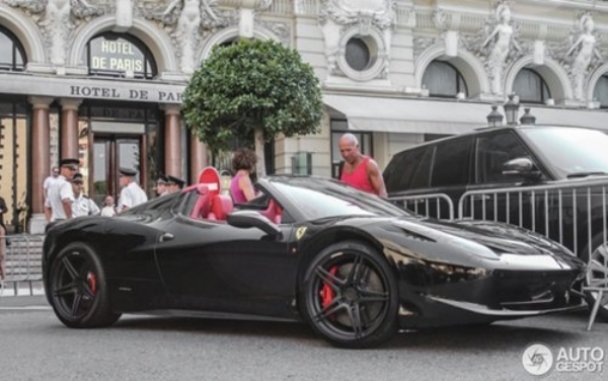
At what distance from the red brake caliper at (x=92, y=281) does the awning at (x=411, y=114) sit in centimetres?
1554

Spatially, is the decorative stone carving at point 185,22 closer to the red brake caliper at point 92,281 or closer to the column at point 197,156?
the column at point 197,156

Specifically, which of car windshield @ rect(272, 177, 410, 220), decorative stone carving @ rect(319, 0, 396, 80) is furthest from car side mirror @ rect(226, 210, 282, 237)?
decorative stone carving @ rect(319, 0, 396, 80)

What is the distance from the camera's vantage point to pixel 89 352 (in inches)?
218

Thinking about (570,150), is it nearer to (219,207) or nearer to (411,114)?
(219,207)

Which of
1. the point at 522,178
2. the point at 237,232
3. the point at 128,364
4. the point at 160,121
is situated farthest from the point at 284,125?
the point at 128,364

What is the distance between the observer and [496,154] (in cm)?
815

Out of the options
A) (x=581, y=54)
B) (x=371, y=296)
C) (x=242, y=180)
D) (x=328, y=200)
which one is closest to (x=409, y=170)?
(x=242, y=180)

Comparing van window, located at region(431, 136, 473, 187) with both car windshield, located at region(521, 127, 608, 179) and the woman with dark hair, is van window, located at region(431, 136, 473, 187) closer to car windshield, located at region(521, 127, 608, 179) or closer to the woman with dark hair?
car windshield, located at region(521, 127, 608, 179)

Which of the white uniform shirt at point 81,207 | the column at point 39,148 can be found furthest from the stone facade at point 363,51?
the white uniform shirt at point 81,207

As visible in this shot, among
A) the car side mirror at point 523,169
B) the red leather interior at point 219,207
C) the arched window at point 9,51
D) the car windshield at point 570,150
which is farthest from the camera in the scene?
the arched window at point 9,51

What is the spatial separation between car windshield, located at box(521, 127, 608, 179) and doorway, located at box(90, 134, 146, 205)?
1579 cm

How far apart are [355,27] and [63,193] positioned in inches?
547

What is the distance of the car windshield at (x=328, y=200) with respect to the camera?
19.4 ft

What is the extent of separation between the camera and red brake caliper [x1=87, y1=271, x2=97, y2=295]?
22.2 ft
